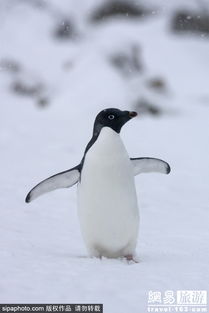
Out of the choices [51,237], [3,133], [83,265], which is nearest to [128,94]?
[3,133]

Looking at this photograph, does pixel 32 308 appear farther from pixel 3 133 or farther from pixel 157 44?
pixel 157 44

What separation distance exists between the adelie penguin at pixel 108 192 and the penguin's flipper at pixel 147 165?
262mm

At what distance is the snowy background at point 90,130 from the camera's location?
329cm

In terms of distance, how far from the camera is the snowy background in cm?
329

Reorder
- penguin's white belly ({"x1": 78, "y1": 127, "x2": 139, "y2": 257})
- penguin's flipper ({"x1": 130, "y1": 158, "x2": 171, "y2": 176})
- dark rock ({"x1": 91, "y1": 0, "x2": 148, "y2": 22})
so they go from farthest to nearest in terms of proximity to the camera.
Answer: dark rock ({"x1": 91, "y1": 0, "x2": 148, "y2": 22})
penguin's flipper ({"x1": 130, "y1": 158, "x2": 171, "y2": 176})
penguin's white belly ({"x1": 78, "y1": 127, "x2": 139, "y2": 257})

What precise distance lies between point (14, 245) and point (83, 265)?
0.90m

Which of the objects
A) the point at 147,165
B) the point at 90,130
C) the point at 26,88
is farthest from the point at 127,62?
the point at 147,165

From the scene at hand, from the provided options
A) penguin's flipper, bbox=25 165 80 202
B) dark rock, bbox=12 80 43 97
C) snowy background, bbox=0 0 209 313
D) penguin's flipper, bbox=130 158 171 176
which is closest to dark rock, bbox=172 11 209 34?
snowy background, bbox=0 0 209 313

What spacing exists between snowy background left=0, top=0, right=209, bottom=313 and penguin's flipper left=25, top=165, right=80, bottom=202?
0.38 metres

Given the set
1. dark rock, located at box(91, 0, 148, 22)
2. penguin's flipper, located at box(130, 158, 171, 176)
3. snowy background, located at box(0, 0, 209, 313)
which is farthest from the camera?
dark rock, located at box(91, 0, 148, 22)

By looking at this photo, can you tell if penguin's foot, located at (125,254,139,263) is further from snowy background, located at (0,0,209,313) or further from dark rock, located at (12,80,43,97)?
dark rock, located at (12,80,43,97)

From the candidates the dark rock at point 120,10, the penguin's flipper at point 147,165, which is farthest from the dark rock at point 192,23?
the penguin's flipper at point 147,165

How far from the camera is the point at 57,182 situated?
416cm

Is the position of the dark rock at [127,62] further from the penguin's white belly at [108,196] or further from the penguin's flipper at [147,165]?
the penguin's white belly at [108,196]
